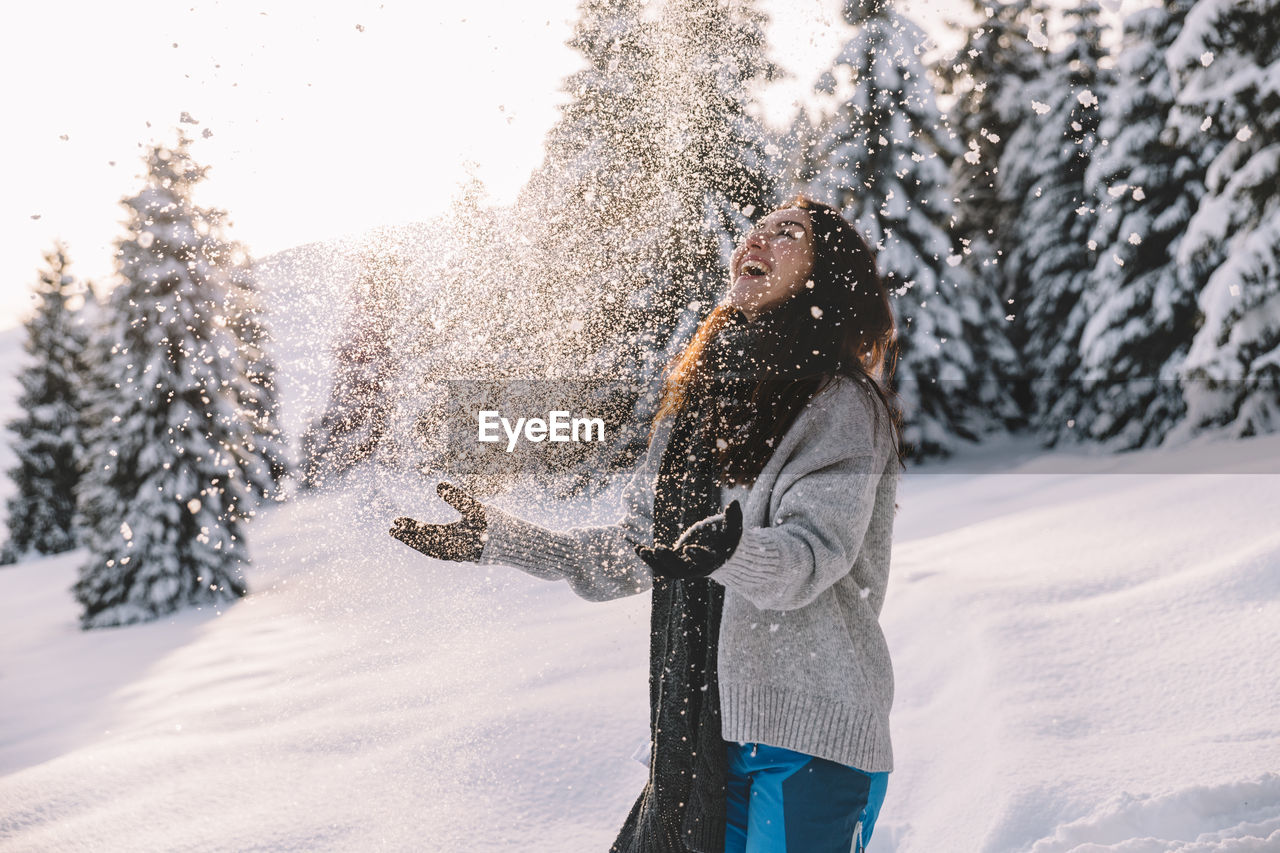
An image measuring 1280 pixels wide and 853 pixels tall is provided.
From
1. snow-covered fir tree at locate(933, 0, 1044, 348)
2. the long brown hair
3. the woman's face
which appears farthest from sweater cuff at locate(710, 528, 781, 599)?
snow-covered fir tree at locate(933, 0, 1044, 348)

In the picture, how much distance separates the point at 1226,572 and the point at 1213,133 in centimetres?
1123

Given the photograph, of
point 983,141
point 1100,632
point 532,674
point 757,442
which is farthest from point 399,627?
point 983,141

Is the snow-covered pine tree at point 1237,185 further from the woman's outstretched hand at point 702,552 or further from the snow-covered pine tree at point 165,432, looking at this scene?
the snow-covered pine tree at point 165,432

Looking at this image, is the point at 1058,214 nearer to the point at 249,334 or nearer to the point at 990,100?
the point at 990,100

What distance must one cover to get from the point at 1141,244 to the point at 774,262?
1648 centimetres

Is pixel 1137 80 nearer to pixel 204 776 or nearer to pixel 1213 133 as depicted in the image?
pixel 1213 133

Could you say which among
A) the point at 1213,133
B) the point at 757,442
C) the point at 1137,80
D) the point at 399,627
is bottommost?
the point at 399,627

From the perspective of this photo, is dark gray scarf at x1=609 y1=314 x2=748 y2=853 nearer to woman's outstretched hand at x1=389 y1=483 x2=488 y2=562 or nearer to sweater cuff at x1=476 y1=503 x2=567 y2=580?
sweater cuff at x1=476 y1=503 x2=567 y2=580

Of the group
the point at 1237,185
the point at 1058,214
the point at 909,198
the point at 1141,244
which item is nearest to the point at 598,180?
the point at 909,198

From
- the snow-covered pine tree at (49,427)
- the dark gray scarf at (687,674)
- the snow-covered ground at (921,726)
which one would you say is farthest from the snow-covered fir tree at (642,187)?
the snow-covered pine tree at (49,427)

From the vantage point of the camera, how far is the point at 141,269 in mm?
15727

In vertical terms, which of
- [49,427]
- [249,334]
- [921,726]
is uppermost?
[249,334]

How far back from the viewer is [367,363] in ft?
60.4

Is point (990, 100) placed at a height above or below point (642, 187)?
above
